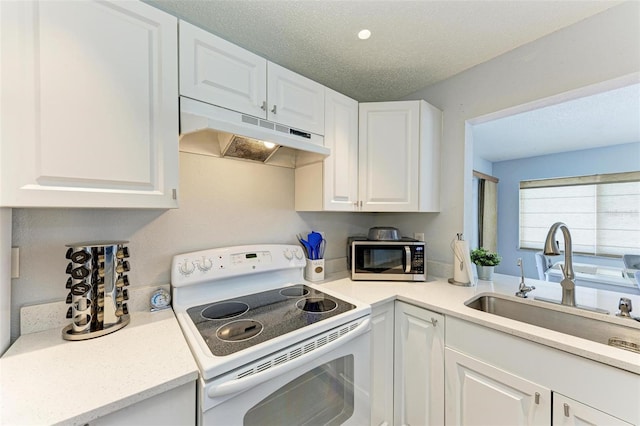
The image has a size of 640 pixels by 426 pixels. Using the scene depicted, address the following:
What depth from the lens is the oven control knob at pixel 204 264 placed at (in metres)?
1.32

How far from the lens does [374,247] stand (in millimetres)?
1820

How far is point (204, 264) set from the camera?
1.33 metres

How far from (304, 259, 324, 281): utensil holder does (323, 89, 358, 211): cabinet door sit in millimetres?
409

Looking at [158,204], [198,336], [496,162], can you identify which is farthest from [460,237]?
[496,162]

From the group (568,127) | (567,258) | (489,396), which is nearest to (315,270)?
(489,396)

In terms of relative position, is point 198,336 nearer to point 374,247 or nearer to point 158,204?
point 158,204

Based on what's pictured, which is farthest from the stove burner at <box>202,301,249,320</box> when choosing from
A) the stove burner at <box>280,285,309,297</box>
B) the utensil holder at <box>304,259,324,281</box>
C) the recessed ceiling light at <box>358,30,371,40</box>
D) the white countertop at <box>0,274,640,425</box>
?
the recessed ceiling light at <box>358,30,371,40</box>

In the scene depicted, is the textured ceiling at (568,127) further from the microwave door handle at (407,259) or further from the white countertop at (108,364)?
the white countertop at (108,364)

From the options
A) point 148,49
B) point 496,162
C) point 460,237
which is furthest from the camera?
point 496,162

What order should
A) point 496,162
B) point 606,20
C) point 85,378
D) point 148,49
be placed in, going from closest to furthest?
1. point 85,378
2. point 148,49
3. point 606,20
4. point 496,162

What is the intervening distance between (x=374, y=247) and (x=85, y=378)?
1558 millimetres

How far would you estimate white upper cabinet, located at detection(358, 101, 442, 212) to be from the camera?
1.78 meters

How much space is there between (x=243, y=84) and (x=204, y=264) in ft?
Result: 3.13

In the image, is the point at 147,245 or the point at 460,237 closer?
the point at 147,245
